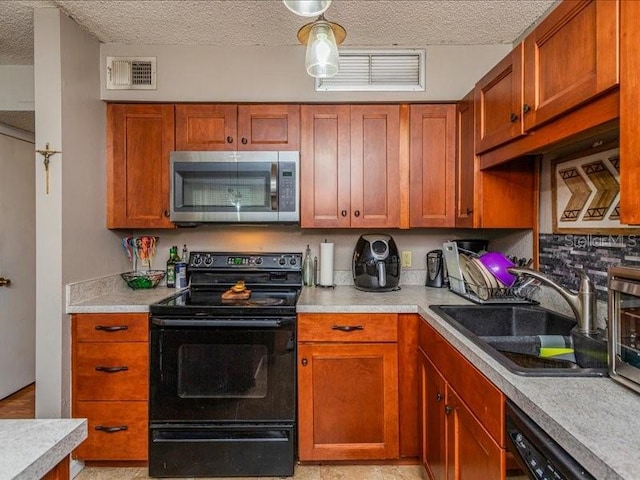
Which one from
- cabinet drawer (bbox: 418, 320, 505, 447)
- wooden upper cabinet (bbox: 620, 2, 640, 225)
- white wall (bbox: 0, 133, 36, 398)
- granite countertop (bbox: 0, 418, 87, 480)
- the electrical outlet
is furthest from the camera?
white wall (bbox: 0, 133, 36, 398)

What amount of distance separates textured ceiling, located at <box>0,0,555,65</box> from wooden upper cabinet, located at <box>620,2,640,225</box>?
3.58 feet

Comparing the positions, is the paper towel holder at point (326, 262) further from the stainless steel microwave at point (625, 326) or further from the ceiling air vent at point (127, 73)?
the stainless steel microwave at point (625, 326)

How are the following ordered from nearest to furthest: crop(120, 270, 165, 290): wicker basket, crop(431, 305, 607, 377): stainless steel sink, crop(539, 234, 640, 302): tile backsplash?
1. crop(431, 305, 607, 377): stainless steel sink
2. crop(539, 234, 640, 302): tile backsplash
3. crop(120, 270, 165, 290): wicker basket

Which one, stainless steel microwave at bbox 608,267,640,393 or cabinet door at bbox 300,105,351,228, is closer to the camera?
stainless steel microwave at bbox 608,267,640,393

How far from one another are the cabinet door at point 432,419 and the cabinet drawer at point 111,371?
1414mm

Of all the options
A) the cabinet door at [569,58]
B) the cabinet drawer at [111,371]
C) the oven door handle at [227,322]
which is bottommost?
the cabinet drawer at [111,371]

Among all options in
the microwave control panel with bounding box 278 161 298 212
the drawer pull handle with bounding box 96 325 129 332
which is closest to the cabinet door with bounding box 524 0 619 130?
the microwave control panel with bounding box 278 161 298 212

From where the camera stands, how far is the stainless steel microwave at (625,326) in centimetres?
91

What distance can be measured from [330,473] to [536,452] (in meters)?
1.37

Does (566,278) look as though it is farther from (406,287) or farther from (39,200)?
→ (39,200)

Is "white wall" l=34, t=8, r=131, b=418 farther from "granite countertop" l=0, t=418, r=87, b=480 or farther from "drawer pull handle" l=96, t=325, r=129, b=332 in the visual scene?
"granite countertop" l=0, t=418, r=87, b=480

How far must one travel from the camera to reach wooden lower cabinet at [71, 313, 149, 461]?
75.4 inches

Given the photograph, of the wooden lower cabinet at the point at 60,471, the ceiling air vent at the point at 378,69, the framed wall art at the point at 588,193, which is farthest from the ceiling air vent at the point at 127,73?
the framed wall art at the point at 588,193

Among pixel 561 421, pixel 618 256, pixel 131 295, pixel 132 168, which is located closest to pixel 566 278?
pixel 618 256
